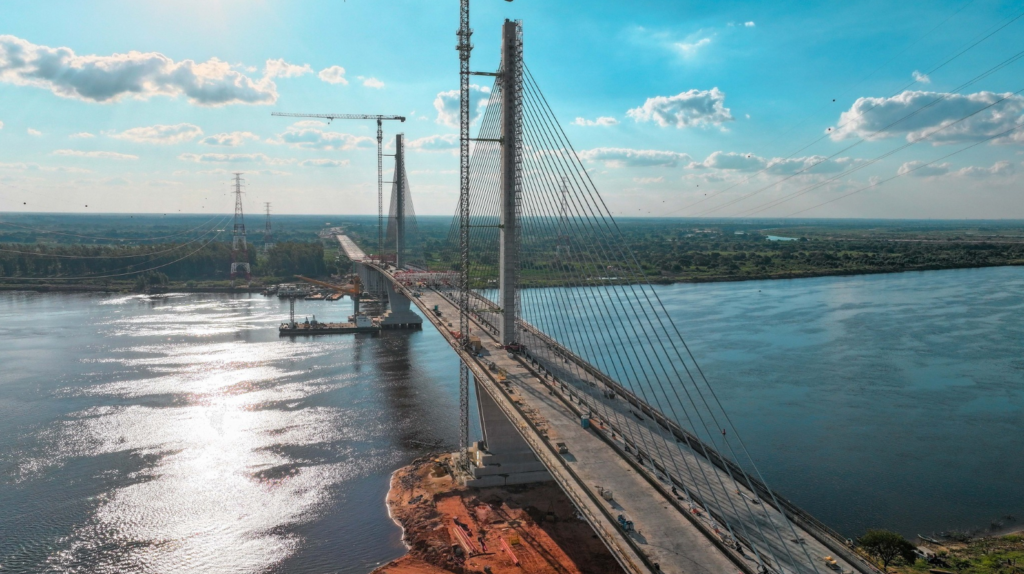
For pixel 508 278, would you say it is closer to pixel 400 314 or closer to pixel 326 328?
pixel 326 328

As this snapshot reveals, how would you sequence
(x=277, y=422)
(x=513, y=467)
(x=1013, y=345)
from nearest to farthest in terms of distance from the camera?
(x=513, y=467) < (x=277, y=422) < (x=1013, y=345)

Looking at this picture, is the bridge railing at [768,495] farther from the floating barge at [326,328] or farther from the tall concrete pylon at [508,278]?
the floating barge at [326,328]

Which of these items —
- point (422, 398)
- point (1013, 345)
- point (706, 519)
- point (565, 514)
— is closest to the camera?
point (706, 519)

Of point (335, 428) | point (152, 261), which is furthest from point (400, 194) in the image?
point (152, 261)

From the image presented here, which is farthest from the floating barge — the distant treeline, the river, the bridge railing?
the distant treeline

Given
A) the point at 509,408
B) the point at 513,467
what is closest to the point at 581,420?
the point at 509,408

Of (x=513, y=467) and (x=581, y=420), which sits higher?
(x=581, y=420)

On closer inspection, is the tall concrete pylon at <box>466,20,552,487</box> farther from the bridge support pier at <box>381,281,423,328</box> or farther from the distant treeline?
the distant treeline

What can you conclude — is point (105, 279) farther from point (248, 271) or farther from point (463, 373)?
point (463, 373)
